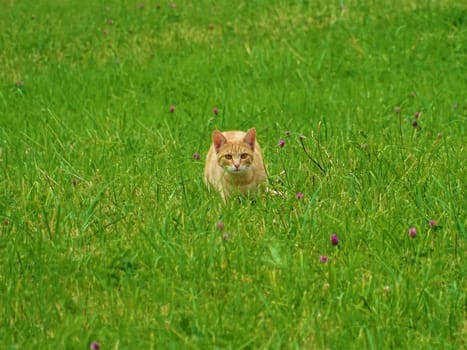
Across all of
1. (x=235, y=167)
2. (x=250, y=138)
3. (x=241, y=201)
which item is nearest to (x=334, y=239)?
(x=241, y=201)

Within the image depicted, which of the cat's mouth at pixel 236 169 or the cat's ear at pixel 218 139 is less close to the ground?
the cat's ear at pixel 218 139

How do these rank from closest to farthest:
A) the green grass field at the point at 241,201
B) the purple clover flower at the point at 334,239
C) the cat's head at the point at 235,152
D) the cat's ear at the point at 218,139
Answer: the green grass field at the point at 241,201
the purple clover flower at the point at 334,239
the cat's head at the point at 235,152
the cat's ear at the point at 218,139

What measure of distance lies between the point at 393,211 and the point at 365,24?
235 inches

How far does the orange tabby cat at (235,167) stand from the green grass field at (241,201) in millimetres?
127

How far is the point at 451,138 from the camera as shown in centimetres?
726

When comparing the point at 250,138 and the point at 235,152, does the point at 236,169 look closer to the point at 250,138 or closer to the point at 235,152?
the point at 235,152

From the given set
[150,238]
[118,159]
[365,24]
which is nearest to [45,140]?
[118,159]

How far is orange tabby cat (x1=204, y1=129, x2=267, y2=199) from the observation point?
624 centimetres

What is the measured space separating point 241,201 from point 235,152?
1.43 ft

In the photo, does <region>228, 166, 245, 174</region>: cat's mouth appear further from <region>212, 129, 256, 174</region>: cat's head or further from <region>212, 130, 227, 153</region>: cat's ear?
<region>212, 130, 227, 153</region>: cat's ear

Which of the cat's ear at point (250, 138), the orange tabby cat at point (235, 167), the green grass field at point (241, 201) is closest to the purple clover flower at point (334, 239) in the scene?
the green grass field at point (241, 201)

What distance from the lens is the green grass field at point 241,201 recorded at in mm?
4410

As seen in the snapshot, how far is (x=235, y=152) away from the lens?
20.5 ft

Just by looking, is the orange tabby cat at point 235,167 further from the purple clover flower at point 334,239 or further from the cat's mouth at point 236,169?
the purple clover flower at point 334,239
